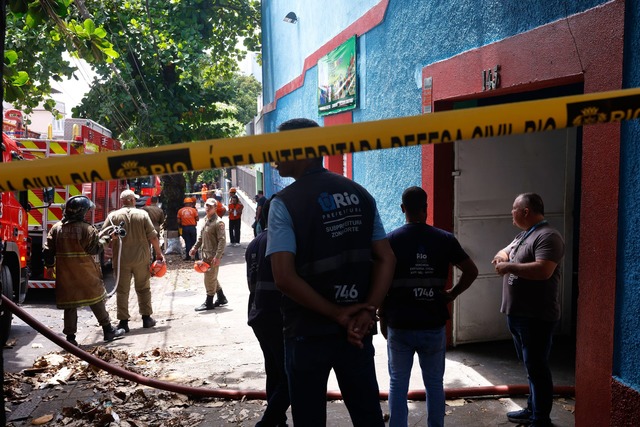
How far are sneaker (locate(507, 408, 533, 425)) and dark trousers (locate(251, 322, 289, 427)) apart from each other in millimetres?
1709

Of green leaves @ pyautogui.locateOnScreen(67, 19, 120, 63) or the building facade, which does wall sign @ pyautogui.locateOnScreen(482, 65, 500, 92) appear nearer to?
the building facade

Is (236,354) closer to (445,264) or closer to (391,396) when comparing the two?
(391,396)

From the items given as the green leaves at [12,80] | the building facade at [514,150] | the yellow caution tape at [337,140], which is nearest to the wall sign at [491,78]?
the building facade at [514,150]

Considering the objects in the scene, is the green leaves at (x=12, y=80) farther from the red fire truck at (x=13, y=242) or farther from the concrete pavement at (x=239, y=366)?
the red fire truck at (x=13, y=242)

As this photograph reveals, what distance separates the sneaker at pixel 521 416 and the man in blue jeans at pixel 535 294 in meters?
0.20

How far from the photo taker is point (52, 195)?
35.2ft

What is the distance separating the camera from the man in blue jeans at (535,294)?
4.29 meters

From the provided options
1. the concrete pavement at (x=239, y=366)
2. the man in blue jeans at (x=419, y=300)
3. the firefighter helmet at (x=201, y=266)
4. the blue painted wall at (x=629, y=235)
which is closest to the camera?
the blue painted wall at (x=629, y=235)

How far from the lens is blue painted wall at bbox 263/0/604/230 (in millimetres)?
5129

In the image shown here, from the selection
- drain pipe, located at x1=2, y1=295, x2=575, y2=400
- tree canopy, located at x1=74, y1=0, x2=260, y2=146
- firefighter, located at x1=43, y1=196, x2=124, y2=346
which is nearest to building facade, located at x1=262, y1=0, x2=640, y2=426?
drain pipe, located at x1=2, y1=295, x2=575, y2=400

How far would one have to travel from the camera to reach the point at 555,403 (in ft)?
16.8

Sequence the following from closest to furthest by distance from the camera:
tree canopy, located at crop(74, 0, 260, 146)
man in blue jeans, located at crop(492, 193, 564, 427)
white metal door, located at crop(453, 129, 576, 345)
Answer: man in blue jeans, located at crop(492, 193, 564, 427) < white metal door, located at crop(453, 129, 576, 345) < tree canopy, located at crop(74, 0, 260, 146)

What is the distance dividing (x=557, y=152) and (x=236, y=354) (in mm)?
4136

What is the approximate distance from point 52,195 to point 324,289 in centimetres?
901
